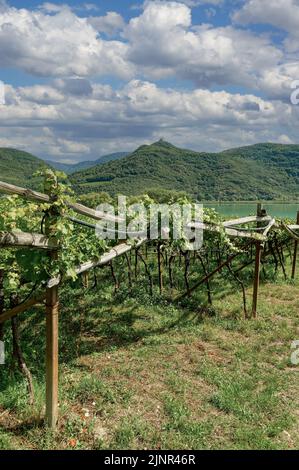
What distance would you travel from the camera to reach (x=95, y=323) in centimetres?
916

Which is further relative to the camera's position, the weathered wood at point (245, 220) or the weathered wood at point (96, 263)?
the weathered wood at point (245, 220)

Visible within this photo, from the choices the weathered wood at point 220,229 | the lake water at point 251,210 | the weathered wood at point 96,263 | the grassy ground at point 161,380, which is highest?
the weathered wood at point 220,229

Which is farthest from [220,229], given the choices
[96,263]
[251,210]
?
[251,210]

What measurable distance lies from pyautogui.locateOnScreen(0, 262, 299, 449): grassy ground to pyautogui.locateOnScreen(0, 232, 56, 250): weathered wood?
234cm

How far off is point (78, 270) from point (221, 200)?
161 meters

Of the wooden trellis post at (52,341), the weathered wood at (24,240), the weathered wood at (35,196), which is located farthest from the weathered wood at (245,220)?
the weathered wood at (24,240)

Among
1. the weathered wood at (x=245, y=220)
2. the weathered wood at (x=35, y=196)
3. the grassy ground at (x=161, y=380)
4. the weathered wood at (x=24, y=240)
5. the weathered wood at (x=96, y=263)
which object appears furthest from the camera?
the weathered wood at (x=245, y=220)

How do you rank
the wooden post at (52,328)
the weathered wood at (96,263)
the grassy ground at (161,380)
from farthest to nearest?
the grassy ground at (161,380) → the weathered wood at (96,263) → the wooden post at (52,328)

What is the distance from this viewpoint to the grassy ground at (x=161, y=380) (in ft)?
16.0

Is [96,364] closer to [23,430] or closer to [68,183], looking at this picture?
[23,430]

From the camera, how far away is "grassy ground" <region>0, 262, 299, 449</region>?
4.88 metres

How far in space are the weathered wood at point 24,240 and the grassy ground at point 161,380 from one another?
234 cm

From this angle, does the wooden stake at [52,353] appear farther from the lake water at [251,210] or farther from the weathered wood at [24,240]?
the lake water at [251,210]
